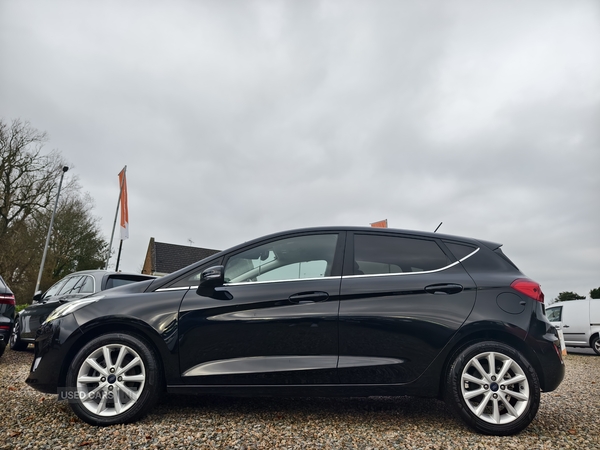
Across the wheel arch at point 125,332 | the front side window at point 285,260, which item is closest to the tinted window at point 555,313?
the front side window at point 285,260

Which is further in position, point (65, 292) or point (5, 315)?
point (65, 292)

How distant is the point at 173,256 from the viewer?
35.8 metres

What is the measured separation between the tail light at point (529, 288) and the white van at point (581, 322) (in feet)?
35.0

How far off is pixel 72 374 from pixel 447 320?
2.87 m

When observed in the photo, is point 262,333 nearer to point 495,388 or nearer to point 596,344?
point 495,388

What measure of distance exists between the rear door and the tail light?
36 centimetres

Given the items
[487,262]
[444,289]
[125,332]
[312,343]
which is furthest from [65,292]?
[487,262]

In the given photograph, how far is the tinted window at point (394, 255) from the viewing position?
3.72 metres

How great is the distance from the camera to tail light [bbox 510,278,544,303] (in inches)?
141

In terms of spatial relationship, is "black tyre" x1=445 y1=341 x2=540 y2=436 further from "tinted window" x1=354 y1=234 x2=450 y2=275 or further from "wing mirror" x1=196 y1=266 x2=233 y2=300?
"wing mirror" x1=196 y1=266 x2=233 y2=300

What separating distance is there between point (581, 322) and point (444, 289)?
1217cm

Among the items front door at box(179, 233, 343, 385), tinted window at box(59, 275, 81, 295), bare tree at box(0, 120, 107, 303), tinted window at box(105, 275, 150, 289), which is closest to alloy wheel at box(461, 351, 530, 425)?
front door at box(179, 233, 343, 385)

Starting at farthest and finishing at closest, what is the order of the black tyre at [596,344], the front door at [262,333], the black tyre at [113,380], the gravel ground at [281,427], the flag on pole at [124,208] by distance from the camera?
the flag on pole at [124,208] < the black tyre at [596,344] < the front door at [262,333] < the black tyre at [113,380] < the gravel ground at [281,427]

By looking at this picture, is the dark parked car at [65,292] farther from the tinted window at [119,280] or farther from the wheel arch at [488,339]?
the wheel arch at [488,339]
